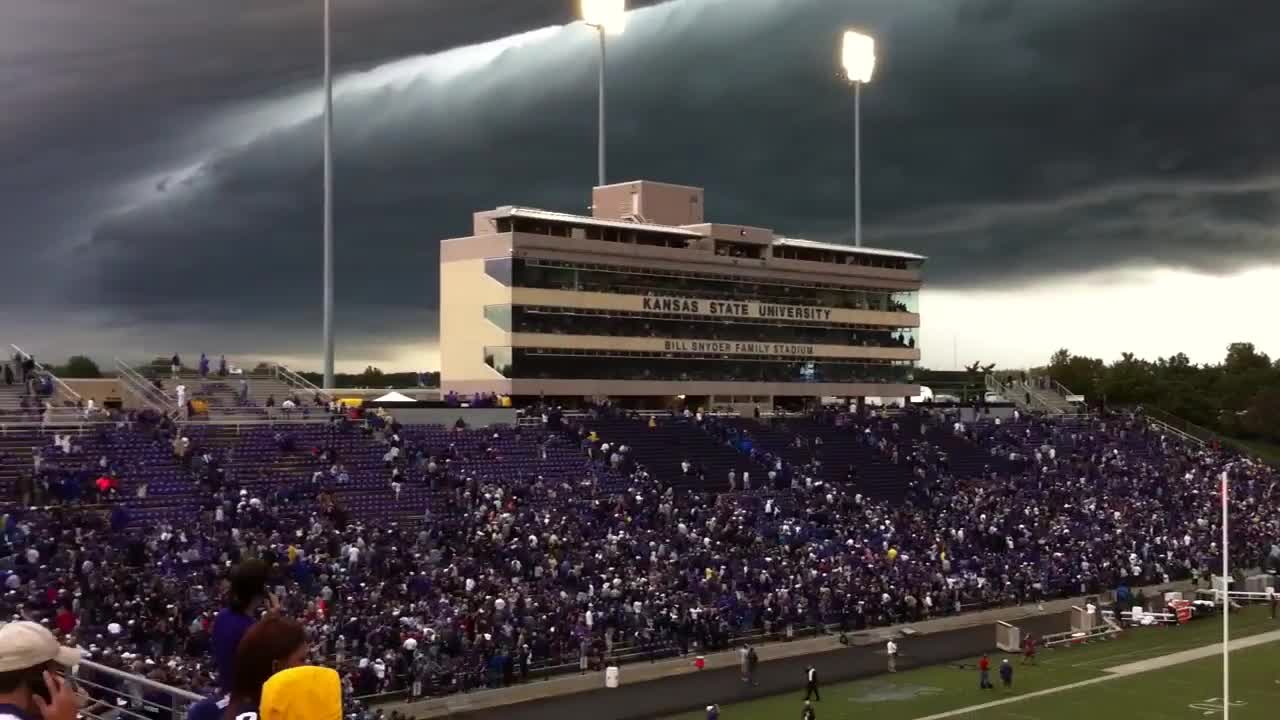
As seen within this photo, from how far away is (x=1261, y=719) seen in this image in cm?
3238

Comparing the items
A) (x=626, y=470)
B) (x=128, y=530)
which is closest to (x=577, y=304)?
(x=626, y=470)

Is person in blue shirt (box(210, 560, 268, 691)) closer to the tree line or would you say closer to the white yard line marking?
the white yard line marking

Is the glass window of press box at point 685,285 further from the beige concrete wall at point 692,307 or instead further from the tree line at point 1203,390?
the tree line at point 1203,390

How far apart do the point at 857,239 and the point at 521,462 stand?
29.3 metres

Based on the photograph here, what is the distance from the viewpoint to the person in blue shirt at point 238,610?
20.3 feet

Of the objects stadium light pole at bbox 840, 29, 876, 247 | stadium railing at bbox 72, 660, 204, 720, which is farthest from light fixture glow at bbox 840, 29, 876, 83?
stadium railing at bbox 72, 660, 204, 720

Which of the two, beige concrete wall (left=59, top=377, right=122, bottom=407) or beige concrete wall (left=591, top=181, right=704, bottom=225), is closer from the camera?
beige concrete wall (left=59, top=377, right=122, bottom=407)

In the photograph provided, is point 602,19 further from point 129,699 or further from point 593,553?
point 129,699

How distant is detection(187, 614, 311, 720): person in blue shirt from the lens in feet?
17.0

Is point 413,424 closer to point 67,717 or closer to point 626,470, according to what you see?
point 626,470

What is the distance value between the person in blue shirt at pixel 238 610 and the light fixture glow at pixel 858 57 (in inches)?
2546

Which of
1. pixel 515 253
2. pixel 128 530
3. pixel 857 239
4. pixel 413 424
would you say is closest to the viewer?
pixel 128 530

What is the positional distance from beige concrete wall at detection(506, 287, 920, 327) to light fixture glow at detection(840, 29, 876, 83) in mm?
12776

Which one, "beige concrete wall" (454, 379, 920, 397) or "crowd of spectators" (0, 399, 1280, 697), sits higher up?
"beige concrete wall" (454, 379, 920, 397)
